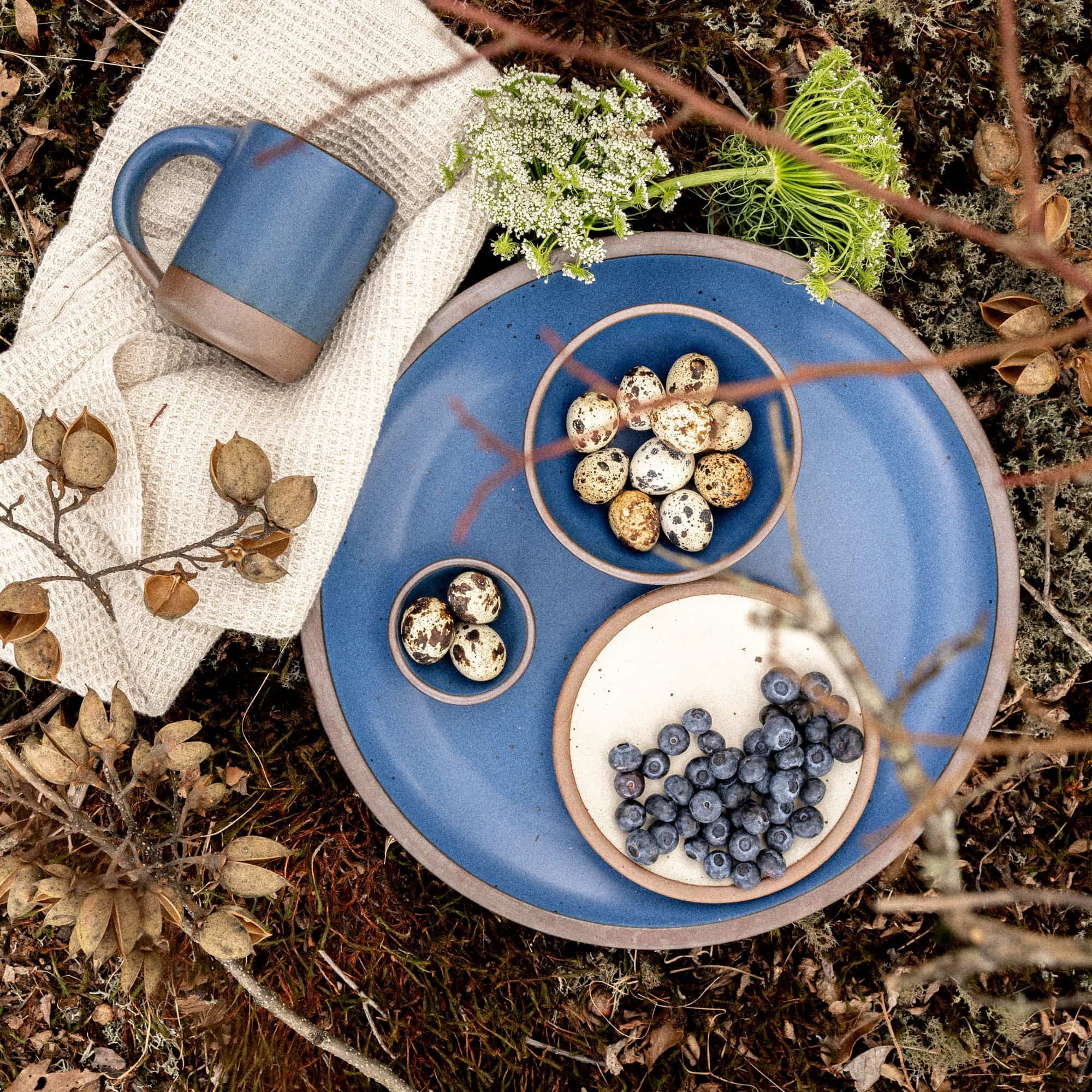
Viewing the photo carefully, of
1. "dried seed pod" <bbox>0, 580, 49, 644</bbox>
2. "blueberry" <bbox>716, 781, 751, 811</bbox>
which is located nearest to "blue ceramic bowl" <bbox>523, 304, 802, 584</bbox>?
"blueberry" <bbox>716, 781, 751, 811</bbox>

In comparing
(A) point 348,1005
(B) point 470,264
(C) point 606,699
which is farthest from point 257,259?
(A) point 348,1005

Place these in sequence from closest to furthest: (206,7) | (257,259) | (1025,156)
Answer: (1025,156) → (257,259) → (206,7)

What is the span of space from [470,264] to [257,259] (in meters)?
0.33

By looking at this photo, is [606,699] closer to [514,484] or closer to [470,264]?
[514,484]

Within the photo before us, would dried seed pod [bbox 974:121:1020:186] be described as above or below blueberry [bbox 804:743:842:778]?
above

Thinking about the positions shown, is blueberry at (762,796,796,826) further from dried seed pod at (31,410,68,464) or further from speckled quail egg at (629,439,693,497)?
dried seed pod at (31,410,68,464)

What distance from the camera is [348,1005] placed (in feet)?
5.57

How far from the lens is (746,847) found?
1.39 metres

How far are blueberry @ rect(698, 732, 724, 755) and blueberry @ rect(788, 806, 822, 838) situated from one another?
0.15 metres

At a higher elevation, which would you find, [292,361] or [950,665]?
[950,665]

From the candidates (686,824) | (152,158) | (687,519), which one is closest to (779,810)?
(686,824)

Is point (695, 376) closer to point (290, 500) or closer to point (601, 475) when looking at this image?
point (601, 475)

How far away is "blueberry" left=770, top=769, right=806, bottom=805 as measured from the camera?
1.39 metres

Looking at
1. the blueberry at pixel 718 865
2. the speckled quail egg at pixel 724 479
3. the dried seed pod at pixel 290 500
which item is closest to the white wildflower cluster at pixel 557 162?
the speckled quail egg at pixel 724 479
